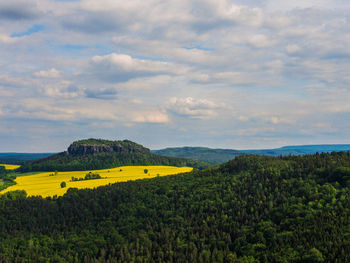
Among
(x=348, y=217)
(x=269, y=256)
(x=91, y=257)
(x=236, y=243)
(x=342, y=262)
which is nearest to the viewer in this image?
(x=342, y=262)

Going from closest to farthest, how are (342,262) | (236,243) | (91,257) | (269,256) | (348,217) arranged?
(342,262) → (269,256) → (348,217) → (236,243) → (91,257)

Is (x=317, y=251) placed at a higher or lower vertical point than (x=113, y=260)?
higher

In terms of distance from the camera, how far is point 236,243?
7303 inches

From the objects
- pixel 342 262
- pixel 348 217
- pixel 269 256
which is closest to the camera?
pixel 342 262

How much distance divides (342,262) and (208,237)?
75013mm

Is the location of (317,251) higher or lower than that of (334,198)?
lower

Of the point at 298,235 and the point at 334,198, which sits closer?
the point at 298,235

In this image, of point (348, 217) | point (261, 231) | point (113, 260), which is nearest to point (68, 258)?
point (113, 260)

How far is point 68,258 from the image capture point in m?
193

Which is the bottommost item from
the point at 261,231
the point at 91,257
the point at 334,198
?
the point at 91,257

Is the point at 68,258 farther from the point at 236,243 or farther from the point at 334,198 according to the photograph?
the point at 334,198

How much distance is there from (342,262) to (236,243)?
5605 cm

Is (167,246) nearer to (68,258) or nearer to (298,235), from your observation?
(68,258)

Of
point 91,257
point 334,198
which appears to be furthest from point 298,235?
point 91,257
